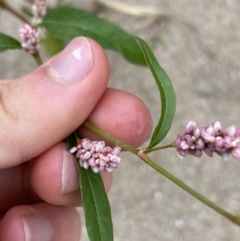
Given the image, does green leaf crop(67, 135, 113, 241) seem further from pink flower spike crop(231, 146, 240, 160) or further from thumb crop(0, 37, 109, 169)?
pink flower spike crop(231, 146, 240, 160)

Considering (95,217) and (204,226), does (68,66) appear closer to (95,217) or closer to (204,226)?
(95,217)

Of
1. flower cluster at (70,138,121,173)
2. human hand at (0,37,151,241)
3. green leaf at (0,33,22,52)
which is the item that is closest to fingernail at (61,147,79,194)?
human hand at (0,37,151,241)

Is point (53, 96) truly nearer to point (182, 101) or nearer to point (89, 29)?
point (89, 29)

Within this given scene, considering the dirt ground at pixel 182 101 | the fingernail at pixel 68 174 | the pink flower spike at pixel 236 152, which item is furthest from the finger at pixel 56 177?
the dirt ground at pixel 182 101

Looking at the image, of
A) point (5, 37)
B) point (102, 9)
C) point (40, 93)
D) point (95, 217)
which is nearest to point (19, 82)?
point (40, 93)

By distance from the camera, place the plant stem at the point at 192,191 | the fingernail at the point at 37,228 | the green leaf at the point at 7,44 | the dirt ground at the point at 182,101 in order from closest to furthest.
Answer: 1. the plant stem at the point at 192,191
2. the green leaf at the point at 7,44
3. the fingernail at the point at 37,228
4. the dirt ground at the point at 182,101

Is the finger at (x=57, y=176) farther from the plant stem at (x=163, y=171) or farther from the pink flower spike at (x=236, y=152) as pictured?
the pink flower spike at (x=236, y=152)
